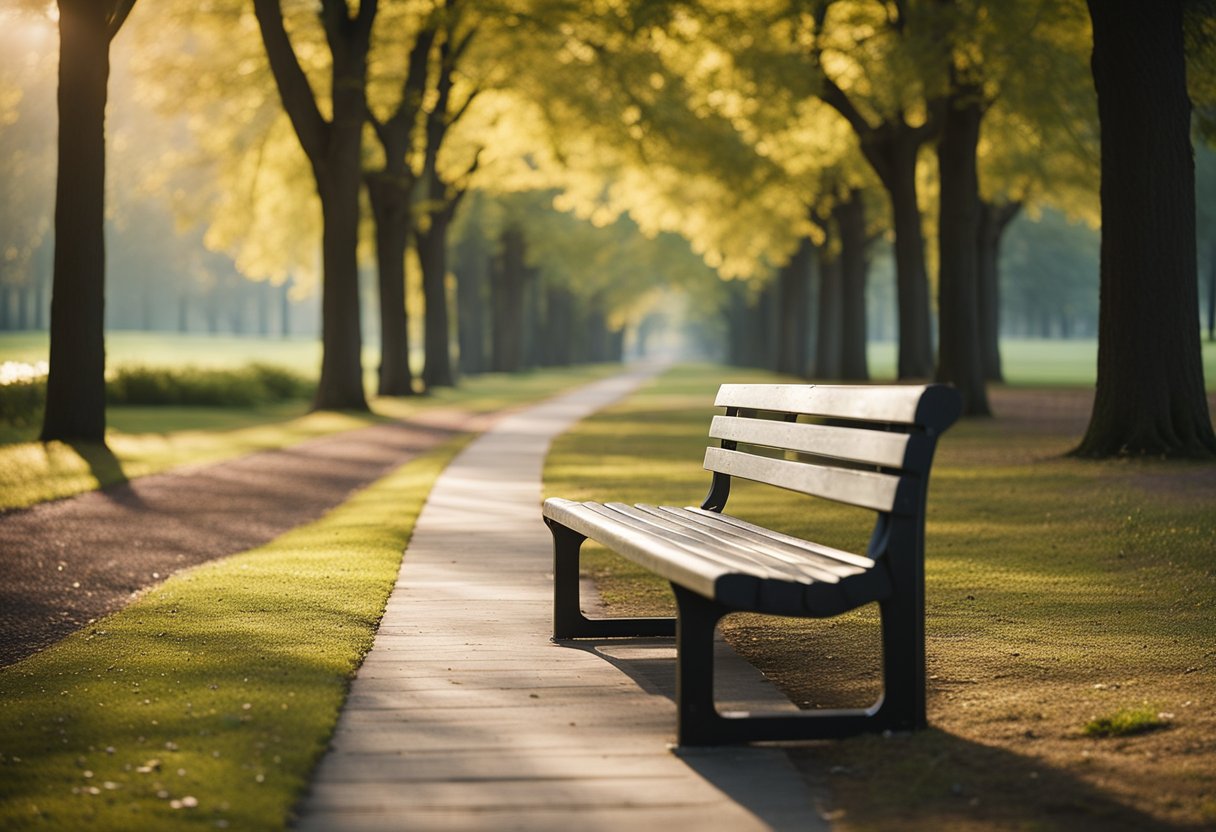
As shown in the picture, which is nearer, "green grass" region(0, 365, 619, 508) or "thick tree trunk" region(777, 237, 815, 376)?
"green grass" region(0, 365, 619, 508)

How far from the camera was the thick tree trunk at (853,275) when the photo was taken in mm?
34906

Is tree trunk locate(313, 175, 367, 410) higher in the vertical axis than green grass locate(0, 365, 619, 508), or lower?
higher

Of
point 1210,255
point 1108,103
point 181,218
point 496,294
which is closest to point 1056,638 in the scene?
point 1108,103

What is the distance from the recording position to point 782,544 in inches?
198

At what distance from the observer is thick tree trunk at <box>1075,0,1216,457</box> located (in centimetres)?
1217

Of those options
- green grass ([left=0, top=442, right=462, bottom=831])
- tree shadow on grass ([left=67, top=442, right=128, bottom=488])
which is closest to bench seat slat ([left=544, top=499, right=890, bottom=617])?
green grass ([left=0, top=442, right=462, bottom=831])

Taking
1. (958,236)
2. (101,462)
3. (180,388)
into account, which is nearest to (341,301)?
(180,388)

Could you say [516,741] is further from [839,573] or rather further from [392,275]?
[392,275]

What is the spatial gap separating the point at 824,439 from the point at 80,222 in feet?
43.9

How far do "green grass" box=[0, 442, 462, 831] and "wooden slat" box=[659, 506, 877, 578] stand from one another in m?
1.49

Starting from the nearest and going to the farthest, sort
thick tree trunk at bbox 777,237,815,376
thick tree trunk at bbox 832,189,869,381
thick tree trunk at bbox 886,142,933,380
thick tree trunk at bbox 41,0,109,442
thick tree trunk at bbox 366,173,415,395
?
thick tree trunk at bbox 41,0,109,442, thick tree trunk at bbox 886,142,933,380, thick tree trunk at bbox 366,173,415,395, thick tree trunk at bbox 832,189,869,381, thick tree trunk at bbox 777,237,815,376

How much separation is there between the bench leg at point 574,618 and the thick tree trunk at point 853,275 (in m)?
29.3

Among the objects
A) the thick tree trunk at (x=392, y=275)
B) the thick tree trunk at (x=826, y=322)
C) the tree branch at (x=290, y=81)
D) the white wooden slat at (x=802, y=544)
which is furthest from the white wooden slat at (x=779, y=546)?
the thick tree trunk at (x=826, y=322)

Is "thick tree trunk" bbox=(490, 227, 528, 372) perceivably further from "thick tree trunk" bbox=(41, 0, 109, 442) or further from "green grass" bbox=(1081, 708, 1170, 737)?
"green grass" bbox=(1081, 708, 1170, 737)
